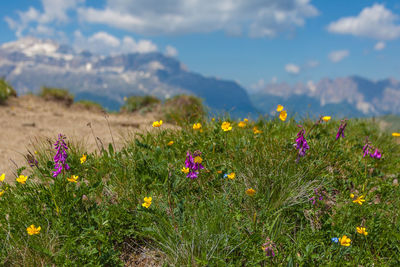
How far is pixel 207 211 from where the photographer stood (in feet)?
9.84

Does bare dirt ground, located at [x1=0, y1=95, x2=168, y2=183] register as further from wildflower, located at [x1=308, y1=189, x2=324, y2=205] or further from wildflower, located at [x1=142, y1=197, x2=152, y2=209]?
wildflower, located at [x1=308, y1=189, x2=324, y2=205]

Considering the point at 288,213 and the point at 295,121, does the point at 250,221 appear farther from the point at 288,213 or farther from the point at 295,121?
the point at 295,121

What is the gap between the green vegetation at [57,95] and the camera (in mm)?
14281

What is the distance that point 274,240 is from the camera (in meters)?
2.87

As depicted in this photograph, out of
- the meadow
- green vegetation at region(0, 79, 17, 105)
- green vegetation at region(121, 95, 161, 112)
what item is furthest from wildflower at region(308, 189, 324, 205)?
green vegetation at region(0, 79, 17, 105)

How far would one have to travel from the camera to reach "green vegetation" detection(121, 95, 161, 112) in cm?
1559

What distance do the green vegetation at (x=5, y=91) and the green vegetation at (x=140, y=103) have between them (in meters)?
5.14

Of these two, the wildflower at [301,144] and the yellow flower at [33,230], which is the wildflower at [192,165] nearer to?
the wildflower at [301,144]

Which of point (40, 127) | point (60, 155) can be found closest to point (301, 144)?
point (60, 155)

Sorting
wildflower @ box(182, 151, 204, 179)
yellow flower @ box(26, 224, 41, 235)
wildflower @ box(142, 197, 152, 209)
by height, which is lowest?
yellow flower @ box(26, 224, 41, 235)

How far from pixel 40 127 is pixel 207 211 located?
307 inches

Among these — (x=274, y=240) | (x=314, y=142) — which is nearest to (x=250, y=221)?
(x=274, y=240)

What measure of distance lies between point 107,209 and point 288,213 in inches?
79.5

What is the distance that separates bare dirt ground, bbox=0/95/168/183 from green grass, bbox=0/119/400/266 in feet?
5.45
